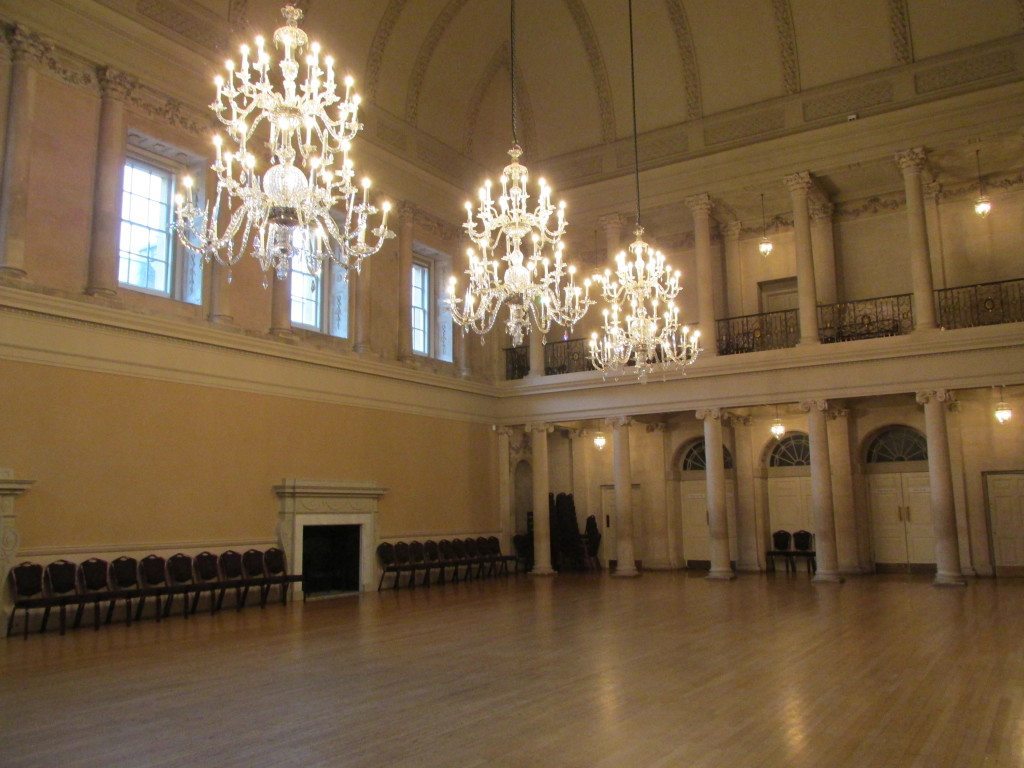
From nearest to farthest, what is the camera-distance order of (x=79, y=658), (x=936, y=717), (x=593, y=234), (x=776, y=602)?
(x=936, y=717) → (x=79, y=658) → (x=776, y=602) → (x=593, y=234)

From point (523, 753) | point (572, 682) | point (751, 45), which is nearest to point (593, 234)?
point (751, 45)

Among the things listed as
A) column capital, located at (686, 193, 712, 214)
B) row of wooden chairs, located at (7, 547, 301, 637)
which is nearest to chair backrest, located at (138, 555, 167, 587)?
row of wooden chairs, located at (7, 547, 301, 637)

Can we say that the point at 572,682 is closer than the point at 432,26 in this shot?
Yes

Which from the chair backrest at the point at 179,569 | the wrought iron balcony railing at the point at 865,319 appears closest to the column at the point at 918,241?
the wrought iron balcony railing at the point at 865,319

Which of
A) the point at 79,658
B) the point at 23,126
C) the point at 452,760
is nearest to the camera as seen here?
the point at 452,760

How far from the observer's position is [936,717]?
17.1 ft

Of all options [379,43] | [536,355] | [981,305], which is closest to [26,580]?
[536,355]

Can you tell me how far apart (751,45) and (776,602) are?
10882 mm

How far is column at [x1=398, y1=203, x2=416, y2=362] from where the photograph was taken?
16.3 meters

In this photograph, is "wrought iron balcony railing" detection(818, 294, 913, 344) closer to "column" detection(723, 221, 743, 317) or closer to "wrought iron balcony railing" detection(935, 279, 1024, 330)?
"wrought iron balcony railing" detection(935, 279, 1024, 330)

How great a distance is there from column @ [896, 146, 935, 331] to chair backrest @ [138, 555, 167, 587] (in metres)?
12.6

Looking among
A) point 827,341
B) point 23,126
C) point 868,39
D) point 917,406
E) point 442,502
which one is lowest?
point 442,502

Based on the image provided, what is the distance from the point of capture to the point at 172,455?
11672 millimetres

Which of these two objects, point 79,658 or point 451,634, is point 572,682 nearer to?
point 451,634
